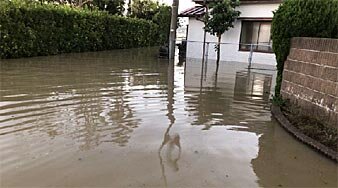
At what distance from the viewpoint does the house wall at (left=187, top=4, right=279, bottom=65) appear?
52.6 ft

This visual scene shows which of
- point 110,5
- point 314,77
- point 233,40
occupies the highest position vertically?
point 110,5

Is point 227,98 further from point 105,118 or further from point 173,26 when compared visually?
point 173,26

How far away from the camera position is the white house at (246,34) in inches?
631

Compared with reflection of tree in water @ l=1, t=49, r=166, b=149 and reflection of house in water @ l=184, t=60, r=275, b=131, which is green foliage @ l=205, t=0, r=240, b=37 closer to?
reflection of house in water @ l=184, t=60, r=275, b=131

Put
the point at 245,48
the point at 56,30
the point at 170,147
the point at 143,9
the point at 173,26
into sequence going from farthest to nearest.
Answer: the point at 143,9
the point at 245,48
the point at 56,30
the point at 173,26
the point at 170,147

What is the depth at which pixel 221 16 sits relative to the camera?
15516 mm

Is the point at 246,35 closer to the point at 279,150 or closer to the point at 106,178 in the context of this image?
the point at 279,150

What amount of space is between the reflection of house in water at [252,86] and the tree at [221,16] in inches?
139

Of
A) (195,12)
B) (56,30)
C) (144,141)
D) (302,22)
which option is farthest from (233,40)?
(144,141)

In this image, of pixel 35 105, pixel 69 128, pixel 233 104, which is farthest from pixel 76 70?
pixel 69 128

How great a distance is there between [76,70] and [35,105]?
5.18 metres

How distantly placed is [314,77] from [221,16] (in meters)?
10.5

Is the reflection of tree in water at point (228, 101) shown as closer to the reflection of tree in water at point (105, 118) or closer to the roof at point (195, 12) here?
the reflection of tree in water at point (105, 118)

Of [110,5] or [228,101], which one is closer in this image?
[228,101]
